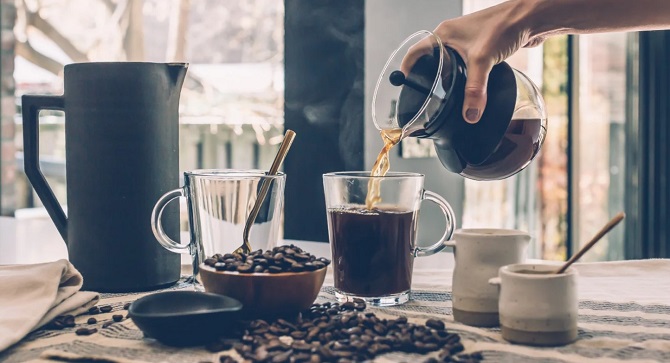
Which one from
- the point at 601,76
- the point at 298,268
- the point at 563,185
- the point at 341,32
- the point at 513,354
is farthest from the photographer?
the point at 563,185

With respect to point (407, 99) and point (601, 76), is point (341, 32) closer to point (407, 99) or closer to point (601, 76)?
point (407, 99)

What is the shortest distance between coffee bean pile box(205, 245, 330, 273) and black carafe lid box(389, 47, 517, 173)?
27cm

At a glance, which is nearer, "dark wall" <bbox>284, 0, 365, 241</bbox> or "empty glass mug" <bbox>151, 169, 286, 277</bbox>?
"empty glass mug" <bbox>151, 169, 286, 277</bbox>

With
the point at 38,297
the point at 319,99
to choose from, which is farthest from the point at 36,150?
the point at 319,99

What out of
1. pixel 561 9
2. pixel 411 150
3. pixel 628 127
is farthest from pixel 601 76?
pixel 561 9

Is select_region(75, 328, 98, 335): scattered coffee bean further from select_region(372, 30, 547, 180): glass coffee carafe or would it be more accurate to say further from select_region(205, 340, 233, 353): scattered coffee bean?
select_region(372, 30, 547, 180): glass coffee carafe

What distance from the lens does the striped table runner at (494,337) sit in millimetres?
939

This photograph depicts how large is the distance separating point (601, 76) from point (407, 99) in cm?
254

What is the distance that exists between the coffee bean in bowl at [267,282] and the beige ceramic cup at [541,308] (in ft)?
0.88

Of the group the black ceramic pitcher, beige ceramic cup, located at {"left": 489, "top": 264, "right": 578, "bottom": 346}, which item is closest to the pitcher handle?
the black ceramic pitcher

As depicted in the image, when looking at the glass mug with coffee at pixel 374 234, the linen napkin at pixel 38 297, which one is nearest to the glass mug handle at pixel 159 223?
the linen napkin at pixel 38 297

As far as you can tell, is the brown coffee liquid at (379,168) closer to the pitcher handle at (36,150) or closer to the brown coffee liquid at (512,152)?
the brown coffee liquid at (512,152)

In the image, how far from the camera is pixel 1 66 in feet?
12.1

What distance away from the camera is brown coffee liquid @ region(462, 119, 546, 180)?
128cm
